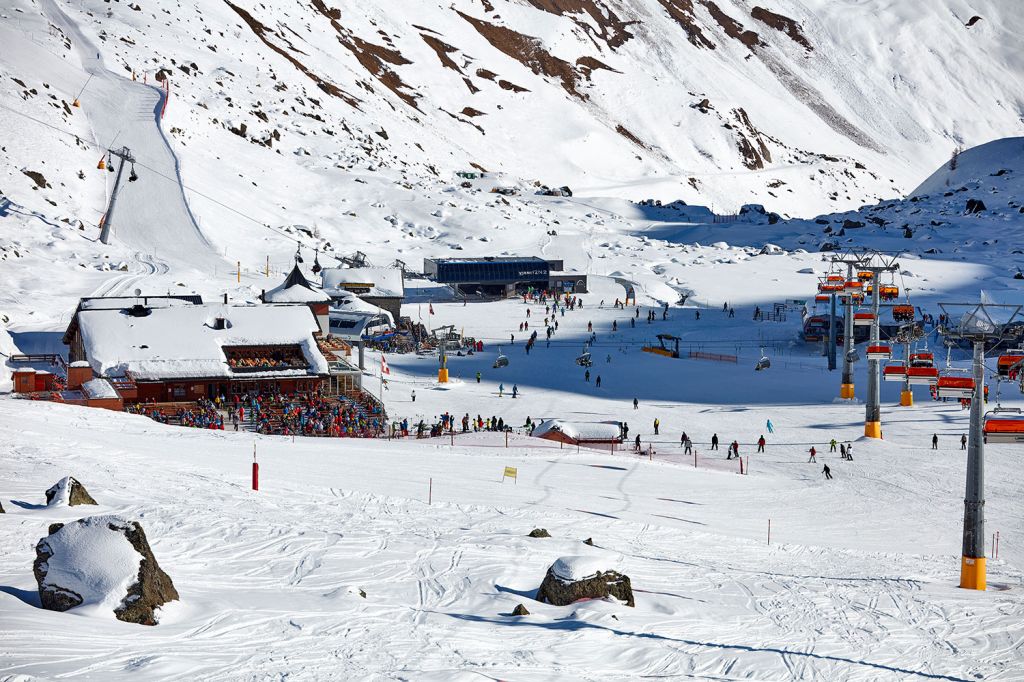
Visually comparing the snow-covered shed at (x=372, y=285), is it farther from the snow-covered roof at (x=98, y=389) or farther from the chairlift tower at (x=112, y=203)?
the snow-covered roof at (x=98, y=389)

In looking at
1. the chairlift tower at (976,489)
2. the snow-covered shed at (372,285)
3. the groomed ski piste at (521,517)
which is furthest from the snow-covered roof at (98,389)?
the snow-covered shed at (372,285)

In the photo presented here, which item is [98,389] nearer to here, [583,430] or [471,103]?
[583,430]

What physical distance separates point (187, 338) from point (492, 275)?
3688 centimetres

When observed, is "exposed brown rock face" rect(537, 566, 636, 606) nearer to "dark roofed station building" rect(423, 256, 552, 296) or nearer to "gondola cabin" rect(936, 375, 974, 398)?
"gondola cabin" rect(936, 375, 974, 398)

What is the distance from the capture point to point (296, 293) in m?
50.5

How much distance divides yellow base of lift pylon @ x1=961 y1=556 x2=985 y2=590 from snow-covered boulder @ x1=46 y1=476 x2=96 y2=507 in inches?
586

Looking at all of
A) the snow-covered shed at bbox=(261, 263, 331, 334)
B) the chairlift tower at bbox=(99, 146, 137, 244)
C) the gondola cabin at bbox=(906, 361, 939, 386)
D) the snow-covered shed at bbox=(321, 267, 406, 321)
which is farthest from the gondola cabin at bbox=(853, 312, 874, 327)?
the chairlift tower at bbox=(99, 146, 137, 244)

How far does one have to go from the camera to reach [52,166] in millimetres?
71438

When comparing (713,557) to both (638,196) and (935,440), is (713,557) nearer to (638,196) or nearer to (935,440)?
(935,440)

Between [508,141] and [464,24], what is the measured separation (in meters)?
40.5

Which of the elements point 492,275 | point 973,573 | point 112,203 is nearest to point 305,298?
point 112,203

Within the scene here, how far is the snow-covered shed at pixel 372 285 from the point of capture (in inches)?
2414

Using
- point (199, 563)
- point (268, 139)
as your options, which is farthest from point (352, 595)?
point (268, 139)

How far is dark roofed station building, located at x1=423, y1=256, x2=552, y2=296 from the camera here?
7312cm
